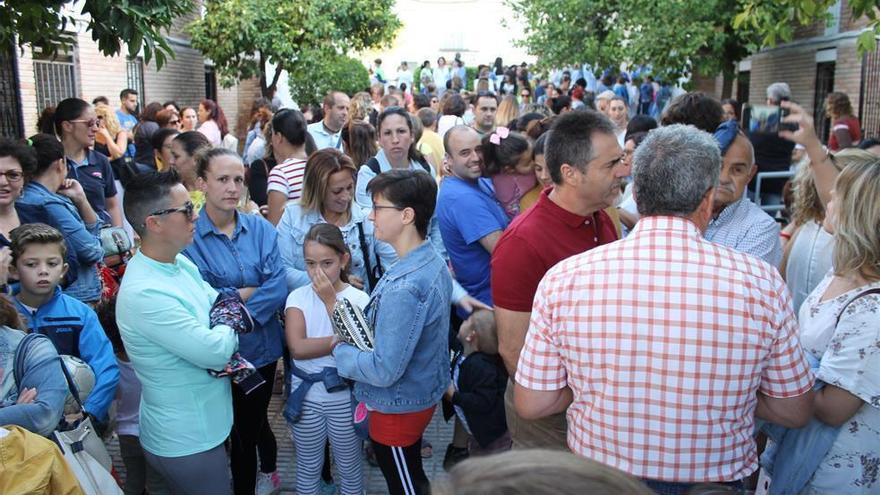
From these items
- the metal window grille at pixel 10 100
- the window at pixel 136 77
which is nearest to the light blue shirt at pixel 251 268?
the metal window grille at pixel 10 100

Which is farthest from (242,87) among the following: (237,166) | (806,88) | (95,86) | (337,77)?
(237,166)

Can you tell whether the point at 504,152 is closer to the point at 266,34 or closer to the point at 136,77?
the point at 266,34

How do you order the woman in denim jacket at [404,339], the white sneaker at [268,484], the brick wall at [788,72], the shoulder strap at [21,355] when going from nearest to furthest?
the shoulder strap at [21,355]
the woman in denim jacket at [404,339]
the white sneaker at [268,484]
the brick wall at [788,72]

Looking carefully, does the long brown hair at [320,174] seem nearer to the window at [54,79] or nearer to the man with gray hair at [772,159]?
the man with gray hair at [772,159]

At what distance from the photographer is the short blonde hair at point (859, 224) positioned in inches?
110

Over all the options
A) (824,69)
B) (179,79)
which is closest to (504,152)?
(824,69)

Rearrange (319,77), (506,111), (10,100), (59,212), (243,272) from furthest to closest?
(319,77) < (506,111) < (10,100) < (59,212) < (243,272)

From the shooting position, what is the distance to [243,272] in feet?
13.6

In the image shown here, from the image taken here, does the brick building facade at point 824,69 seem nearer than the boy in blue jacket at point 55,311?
No

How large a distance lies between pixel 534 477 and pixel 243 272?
10.7 ft

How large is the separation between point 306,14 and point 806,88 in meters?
11.4

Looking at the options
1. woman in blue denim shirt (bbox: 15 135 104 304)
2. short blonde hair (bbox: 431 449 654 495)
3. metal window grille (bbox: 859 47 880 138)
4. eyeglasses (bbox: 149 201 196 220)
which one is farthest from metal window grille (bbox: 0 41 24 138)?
metal window grille (bbox: 859 47 880 138)

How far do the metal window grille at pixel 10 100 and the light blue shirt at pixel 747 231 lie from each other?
7469 millimetres

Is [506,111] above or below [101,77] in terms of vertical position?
below
